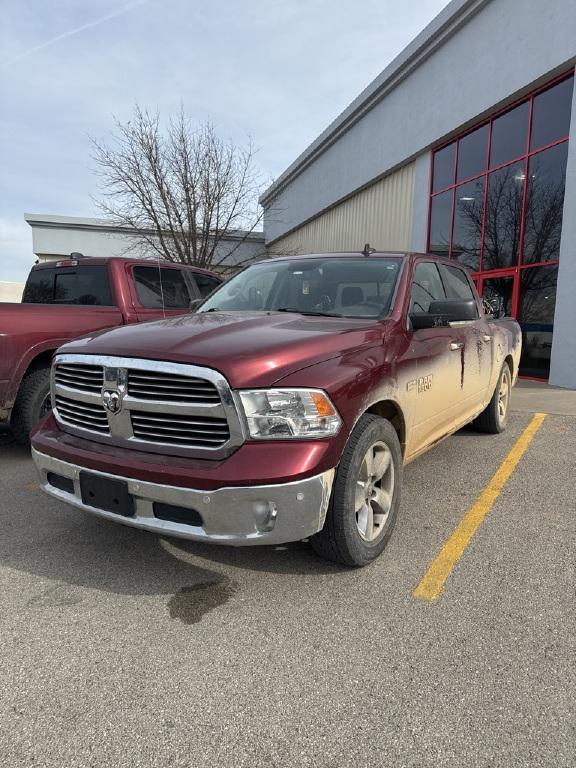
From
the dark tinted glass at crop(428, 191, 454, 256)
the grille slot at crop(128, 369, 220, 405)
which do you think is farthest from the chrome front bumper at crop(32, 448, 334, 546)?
the dark tinted glass at crop(428, 191, 454, 256)

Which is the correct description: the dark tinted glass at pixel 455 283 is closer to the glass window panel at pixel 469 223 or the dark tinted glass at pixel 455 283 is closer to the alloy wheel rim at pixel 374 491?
the alloy wheel rim at pixel 374 491

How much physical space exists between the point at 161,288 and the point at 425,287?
3.40 m

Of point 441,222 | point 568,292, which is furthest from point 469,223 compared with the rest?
point 568,292

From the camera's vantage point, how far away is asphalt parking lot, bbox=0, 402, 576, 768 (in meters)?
Answer: 1.84

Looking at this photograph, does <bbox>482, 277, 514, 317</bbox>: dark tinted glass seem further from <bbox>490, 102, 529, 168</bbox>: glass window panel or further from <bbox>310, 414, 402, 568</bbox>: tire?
<bbox>310, 414, 402, 568</bbox>: tire

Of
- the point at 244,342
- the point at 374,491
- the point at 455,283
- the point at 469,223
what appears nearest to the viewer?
the point at 244,342

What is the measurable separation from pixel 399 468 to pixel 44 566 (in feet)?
7.00

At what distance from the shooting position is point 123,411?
271cm

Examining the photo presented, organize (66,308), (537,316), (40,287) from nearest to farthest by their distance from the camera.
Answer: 1. (66,308)
2. (40,287)
3. (537,316)

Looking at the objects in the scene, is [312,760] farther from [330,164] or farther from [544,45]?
[330,164]

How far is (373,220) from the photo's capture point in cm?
1769

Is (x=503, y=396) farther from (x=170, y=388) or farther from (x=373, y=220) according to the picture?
(x=373, y=220)

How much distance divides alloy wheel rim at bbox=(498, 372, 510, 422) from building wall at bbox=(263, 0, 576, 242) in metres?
6.88

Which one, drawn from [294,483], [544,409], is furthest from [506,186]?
[294,483]
